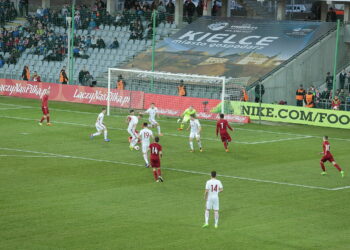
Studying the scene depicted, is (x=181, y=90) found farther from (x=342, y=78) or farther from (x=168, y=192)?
(x=168, y=192)

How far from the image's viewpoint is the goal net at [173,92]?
2010 inches

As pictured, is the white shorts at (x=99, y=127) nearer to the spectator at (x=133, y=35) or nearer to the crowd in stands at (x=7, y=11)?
the spectator at (x=133, y=35)

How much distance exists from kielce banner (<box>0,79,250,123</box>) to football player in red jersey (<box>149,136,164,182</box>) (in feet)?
62.3

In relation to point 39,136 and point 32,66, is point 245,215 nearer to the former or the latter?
point 39,136

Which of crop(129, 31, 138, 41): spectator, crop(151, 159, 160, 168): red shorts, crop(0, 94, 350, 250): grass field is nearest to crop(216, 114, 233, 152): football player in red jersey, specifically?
crop(0, 94, 350, 250): grass field

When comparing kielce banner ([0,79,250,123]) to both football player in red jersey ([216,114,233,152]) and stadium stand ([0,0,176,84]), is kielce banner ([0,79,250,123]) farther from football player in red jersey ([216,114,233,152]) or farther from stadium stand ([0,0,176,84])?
football player in red jersey ([216,114,233,152])

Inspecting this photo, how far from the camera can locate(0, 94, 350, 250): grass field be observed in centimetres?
2319

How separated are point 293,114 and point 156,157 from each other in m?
20.7

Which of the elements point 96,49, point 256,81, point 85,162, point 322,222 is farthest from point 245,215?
point 96,49

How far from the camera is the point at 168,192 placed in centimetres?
2950

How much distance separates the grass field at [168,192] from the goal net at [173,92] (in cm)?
515

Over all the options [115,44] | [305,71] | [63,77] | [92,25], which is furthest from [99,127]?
[92,25]

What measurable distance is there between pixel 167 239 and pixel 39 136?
2091cm

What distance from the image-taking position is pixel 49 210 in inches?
1029
